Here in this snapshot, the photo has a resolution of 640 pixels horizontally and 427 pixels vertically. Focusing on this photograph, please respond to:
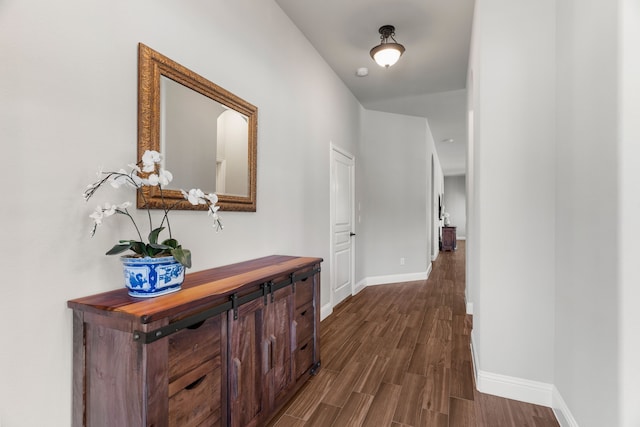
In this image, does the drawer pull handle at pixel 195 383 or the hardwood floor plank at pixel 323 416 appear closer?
the drawer pull handle at pixel 195 383

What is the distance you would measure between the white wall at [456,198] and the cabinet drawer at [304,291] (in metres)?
13.6

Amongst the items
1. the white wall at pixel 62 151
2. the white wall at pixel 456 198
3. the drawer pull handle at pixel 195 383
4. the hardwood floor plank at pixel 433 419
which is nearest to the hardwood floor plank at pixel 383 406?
the hardwood floor plank at pixel 433 419

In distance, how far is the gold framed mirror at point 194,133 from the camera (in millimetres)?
1550

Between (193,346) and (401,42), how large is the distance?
337 centimetres

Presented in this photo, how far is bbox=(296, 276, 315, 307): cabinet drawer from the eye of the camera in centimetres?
214

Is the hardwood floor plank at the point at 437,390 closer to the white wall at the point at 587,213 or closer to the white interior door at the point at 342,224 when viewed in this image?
the white wall at the point at 587,213

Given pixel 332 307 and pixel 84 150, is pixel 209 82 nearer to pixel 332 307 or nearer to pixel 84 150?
A: pixel 84 150

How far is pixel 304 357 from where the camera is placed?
2221mm

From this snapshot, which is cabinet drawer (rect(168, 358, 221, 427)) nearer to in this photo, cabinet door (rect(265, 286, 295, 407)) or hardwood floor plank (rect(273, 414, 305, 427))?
cabinet door (rect(265, 286, 295, 407))

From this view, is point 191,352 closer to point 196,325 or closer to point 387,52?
point 196,325

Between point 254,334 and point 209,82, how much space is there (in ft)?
4.88

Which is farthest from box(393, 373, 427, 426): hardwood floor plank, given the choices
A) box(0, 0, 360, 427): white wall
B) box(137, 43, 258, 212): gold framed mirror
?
box(137, 43, 258, 212): gold framed mirror

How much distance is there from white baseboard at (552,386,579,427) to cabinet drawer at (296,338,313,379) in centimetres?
152

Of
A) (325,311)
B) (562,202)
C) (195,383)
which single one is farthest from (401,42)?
(195,383)
